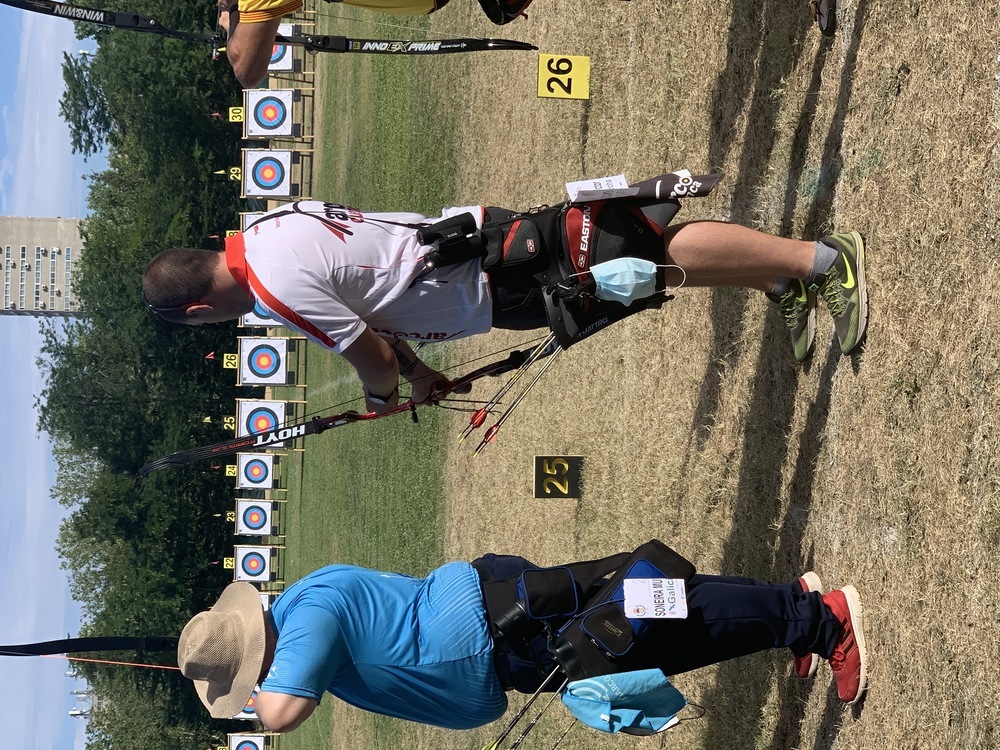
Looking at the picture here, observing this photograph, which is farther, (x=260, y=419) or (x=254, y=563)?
(x=254, y=563)

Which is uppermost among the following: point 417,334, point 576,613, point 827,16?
point 827,16

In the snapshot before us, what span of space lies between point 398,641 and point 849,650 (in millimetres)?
1507

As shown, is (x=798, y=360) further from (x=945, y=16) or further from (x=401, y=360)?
(x=401, y=360)

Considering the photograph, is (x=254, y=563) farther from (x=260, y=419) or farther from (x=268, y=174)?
(x=268, y=174)

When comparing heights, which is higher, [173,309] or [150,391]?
[173,309]

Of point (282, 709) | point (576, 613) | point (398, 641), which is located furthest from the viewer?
point (576, 613)

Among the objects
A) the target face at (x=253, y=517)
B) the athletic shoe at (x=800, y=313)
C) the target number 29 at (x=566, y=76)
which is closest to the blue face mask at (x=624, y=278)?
the athletic shoe at (x=800, y=313)

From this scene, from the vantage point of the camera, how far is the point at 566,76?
258 inches

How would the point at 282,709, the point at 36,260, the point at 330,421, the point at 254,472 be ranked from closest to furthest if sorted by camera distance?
the point at 282,709, the point at 330,421, the point at 254,472, the point at 36,260

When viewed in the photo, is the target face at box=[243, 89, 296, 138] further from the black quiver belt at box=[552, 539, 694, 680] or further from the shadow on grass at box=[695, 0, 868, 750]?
the black quiver belt at box=[552, 539, 694, 680]

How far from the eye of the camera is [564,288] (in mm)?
3340

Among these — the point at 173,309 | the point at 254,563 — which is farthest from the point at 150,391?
the point at 173,309

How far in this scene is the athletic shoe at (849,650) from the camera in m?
3.27

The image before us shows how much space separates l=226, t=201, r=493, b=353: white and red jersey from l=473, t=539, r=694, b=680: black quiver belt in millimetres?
926
